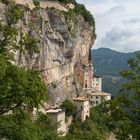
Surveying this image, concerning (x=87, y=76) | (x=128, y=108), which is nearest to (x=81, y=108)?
(x=87, y=76)

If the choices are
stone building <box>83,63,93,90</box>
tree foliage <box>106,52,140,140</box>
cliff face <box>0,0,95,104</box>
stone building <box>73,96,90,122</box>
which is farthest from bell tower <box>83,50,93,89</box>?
tree foliage <box>106,52,140,140</box>

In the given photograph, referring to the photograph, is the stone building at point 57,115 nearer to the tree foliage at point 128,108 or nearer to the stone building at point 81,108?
the stone building at point 81,108

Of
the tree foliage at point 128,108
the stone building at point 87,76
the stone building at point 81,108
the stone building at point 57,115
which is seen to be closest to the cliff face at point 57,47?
the stone building at point 81,108

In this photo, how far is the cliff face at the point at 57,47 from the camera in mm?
64812

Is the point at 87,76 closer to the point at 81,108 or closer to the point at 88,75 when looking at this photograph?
the point at 88,75

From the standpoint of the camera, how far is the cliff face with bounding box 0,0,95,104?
6481 cm

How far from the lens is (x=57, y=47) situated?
7331cm

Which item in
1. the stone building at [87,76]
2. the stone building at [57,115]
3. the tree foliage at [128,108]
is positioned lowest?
the stone building at [57,115]

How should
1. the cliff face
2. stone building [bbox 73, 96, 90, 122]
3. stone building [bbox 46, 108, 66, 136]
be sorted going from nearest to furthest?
1. stone building [bbox 46, 108, 66, 136]
2. the cliff face
3. stone building [bbox 73, 96, 90, 122]

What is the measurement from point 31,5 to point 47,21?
3.47 m

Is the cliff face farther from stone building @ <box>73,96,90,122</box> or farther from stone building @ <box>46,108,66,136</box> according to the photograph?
stone building @ <box>46,108,66,136</box>

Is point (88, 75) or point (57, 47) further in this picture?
point (88, 75)

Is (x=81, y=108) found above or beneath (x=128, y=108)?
beneath

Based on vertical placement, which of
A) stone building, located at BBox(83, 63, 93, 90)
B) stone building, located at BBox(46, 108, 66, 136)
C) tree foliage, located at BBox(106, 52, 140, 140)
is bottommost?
stone building, located at BBox(46, 108, 66, 136)
